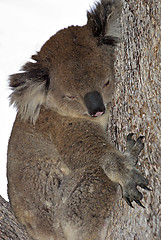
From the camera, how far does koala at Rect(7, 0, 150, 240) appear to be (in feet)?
7.36

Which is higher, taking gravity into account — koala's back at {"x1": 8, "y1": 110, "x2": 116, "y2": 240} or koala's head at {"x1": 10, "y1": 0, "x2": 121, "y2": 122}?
koala's head at {"x1": 10, "y1": 0, "x2": 121, "y2": 122}

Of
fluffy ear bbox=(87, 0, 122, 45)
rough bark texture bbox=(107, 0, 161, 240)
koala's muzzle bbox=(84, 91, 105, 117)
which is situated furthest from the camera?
fluffy ear bbox=(87, 0, 122, 45)

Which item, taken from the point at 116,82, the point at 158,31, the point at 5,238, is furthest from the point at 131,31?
the point at 5,238

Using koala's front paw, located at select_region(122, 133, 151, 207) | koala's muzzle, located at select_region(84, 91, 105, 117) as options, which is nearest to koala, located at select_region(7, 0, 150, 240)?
koala's muzzle, located at select_region(84, 91, 105, 117)

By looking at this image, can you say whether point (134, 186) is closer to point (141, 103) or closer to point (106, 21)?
point (141, 103)

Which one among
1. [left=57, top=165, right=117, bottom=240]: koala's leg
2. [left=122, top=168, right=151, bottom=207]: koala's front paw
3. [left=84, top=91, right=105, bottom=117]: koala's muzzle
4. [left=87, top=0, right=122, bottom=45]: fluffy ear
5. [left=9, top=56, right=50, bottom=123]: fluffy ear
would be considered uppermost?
[left=87, top=0, right=122, bottom=45]: fluffy ear

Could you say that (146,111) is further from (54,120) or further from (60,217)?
(60,217)

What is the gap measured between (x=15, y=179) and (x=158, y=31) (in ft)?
5.29

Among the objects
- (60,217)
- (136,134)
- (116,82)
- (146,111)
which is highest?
(116,82)

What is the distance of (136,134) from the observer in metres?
2.01

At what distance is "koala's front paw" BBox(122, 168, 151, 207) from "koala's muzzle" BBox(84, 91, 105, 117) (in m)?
0.46

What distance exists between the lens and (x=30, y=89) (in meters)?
2.29

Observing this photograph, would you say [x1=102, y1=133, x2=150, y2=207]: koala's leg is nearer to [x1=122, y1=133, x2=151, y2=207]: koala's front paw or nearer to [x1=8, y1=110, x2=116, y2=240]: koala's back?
[x1=122, y1=133, x2=151, y2=207]: koala's front paw

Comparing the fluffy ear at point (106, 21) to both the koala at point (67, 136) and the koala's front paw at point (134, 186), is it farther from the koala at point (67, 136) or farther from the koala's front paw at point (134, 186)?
the koala's front paw at point (134, 186)
